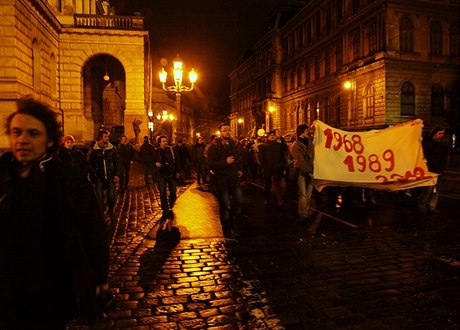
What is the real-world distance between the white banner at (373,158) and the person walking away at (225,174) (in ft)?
6.43

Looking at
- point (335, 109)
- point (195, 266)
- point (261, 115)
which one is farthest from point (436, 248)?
point (261, 115)

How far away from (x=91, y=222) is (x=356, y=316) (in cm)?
274

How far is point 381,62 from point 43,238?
35936mm

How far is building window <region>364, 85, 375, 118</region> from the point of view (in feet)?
117

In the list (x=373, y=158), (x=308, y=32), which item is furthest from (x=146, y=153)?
(x=308, y=32)

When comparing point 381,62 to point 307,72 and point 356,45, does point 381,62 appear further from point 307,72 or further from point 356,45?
point 307,72

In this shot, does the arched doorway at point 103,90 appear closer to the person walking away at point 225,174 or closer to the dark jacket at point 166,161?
the dark jacket at point 166,161

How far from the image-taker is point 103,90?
1336 inches

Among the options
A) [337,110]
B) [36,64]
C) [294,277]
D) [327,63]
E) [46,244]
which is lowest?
[294,277]

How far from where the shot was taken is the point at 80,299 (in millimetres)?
2178

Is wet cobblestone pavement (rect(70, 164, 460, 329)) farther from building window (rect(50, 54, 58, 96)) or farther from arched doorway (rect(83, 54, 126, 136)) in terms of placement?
arched doorway (rect(83, 54, 126, 136))

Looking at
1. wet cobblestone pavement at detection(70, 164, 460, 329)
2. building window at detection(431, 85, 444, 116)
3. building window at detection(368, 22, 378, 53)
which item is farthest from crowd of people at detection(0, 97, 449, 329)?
building window at detection(431, 85, 444, 116)

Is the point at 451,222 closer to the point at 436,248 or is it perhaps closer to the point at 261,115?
the point at 436,248

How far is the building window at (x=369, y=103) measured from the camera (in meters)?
35.6
